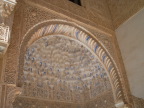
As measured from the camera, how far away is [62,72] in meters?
7.13

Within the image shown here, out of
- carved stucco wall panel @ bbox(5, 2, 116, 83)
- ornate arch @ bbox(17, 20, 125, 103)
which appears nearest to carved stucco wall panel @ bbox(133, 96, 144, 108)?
ornate arch @ bbox(17, 20, 125, 103)

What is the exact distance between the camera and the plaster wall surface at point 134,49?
15.4ft

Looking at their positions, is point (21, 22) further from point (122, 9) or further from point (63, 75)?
point (63, 75)

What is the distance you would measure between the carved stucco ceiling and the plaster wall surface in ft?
4.81

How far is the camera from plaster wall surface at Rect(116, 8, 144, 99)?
15.4 ft

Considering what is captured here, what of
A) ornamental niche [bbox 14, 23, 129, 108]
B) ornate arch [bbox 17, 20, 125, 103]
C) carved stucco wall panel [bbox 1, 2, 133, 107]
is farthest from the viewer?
ornamental niche [bbox 14, 23, 129, 108]

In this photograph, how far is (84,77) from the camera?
7.25 meters

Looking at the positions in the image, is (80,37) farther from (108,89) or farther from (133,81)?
(108,89)

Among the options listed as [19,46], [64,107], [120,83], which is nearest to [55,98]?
[64,107]

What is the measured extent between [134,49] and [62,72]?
3.02 m

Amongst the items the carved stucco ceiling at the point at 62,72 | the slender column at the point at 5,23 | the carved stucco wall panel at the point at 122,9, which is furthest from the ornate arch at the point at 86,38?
the carved stucco ceiling at the point at 62,72

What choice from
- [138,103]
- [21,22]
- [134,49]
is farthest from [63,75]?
[21,22]

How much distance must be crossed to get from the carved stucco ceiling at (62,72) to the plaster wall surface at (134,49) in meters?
1.47

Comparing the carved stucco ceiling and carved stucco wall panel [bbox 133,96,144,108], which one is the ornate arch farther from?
the carved stucco ceiling
